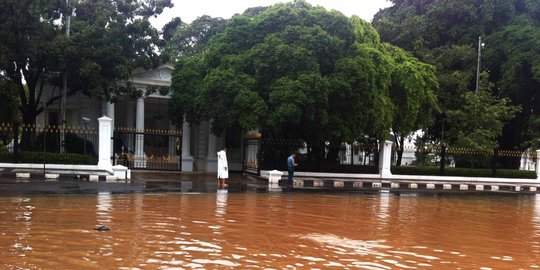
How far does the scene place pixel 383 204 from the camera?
1517 cm

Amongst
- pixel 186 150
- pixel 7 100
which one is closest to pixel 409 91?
pixel 186 150

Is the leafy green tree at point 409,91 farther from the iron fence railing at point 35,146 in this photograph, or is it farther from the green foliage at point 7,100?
the green foliage at point 7,100

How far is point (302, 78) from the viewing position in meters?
19.4

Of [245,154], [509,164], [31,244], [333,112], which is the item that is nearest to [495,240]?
[31,244]

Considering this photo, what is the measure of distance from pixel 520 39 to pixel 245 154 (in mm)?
16593

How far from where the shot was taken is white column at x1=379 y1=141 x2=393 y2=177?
25016 millimetres

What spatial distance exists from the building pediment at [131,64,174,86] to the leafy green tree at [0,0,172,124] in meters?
1.60

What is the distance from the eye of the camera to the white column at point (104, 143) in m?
19.8

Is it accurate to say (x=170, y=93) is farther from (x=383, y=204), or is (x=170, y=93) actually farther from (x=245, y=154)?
(x=383, y=204)

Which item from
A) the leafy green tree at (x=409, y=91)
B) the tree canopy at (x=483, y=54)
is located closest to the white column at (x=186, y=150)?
the leafy green tree at (x=409, y=91)

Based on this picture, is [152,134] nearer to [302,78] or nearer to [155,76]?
[155,76]

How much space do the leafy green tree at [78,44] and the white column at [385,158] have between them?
12.3 m

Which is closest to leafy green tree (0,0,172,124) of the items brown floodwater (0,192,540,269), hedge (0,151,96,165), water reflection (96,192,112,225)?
hedge (0,151,96,165)

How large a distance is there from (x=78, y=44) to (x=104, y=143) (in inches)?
191
